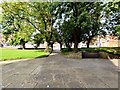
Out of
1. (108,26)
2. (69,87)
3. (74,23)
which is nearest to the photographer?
(69,87)

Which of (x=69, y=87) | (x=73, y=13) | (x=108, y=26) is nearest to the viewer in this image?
(x=69, y=87)

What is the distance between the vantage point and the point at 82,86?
439 cm

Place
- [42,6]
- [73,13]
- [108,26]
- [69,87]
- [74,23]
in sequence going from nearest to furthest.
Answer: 1. [69,87]
2. [74,23]
3. [73,13]
4. [42,6]
5. [108,26]

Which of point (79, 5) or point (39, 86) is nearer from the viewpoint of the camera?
point (39, 86)

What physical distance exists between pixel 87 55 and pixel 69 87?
31.7ft

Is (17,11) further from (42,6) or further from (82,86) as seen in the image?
(82,86)

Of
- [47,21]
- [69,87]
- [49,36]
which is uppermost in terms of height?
[47,21]

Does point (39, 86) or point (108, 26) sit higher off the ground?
point (108, 26)

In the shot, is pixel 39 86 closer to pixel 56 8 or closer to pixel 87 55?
pixel 87 55

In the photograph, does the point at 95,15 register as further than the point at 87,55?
Yes

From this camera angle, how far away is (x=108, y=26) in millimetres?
17188

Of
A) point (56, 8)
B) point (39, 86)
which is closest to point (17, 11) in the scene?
point (56, 8)

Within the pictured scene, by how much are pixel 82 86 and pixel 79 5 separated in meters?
11.4

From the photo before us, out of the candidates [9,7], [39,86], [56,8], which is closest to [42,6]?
[56,8]
